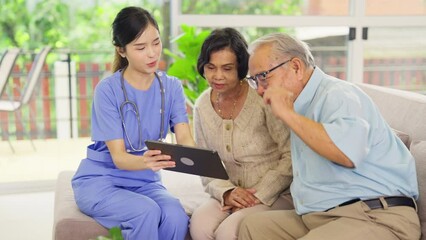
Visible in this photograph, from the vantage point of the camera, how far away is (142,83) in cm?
250

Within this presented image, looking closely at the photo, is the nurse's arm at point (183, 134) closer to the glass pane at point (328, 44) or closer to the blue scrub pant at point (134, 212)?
the blue scrub pant at point (134, 212)

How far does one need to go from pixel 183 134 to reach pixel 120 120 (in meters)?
0.27

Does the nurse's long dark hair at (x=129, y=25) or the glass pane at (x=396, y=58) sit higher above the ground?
the nurse's long dark hair at (x=129, y=25)

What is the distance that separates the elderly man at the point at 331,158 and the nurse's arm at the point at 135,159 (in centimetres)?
37

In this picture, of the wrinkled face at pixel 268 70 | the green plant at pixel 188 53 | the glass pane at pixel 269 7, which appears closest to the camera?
the wrinkled face at pixel 268 70

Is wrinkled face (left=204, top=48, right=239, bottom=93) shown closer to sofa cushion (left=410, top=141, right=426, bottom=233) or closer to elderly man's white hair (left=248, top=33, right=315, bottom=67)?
elderly man's white hair (left=248, top=33, right=315, bottom=67)

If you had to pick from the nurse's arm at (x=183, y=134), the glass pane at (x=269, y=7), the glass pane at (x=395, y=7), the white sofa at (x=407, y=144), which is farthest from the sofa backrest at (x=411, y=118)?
the glass pane at (x=395, y=7)

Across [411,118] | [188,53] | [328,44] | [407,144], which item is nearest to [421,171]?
[407,144]

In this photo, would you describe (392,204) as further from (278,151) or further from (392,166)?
(278,151)

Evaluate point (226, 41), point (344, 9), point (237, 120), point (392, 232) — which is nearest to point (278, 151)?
point (237, 120)

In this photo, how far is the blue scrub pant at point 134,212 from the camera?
2293 millimetres

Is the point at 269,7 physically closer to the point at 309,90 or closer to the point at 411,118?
the point at 411,118

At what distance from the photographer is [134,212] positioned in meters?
2.29

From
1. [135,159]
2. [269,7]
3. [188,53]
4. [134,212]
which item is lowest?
[134,212]
